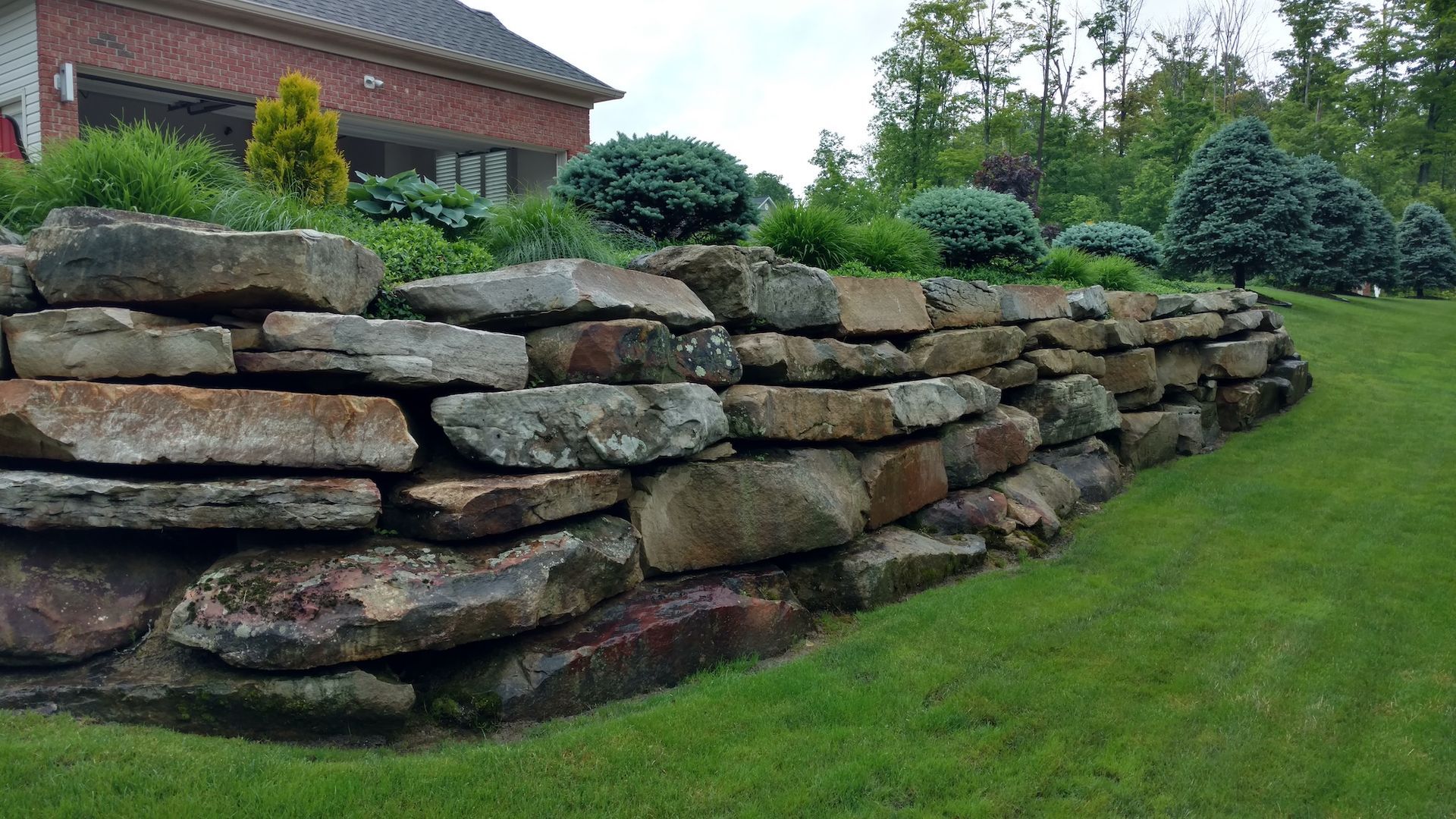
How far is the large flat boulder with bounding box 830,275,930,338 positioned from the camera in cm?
721

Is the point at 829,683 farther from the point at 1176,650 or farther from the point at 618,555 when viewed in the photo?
the point at 1176,650

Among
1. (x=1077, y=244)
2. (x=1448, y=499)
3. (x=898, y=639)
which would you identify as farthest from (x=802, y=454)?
(x=1077, y=244)

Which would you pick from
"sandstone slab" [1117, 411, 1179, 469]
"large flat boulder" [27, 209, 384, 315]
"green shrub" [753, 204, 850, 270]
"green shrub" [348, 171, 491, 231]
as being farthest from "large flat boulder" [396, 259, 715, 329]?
"sandstone slab" [1117, 411, 1179, 469]

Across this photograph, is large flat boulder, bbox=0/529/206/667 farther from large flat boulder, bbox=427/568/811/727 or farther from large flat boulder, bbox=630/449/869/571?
large flat boulder, bbox=630/449/869/571

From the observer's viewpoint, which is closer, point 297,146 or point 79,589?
point 79,589

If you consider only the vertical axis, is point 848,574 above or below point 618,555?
below

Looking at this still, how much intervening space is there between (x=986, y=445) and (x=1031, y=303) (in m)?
2.00

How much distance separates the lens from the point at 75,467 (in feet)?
13.8

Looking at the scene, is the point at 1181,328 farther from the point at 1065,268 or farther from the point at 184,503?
the point at 184,503

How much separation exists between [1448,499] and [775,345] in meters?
6.79

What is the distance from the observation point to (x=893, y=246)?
8805mm

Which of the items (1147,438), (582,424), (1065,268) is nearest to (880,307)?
(582,424)

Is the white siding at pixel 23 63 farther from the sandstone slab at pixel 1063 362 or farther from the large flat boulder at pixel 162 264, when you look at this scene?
the sandstone slab at pixel 1063 362

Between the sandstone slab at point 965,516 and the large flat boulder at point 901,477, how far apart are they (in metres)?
0.09
